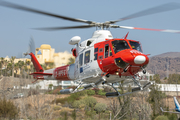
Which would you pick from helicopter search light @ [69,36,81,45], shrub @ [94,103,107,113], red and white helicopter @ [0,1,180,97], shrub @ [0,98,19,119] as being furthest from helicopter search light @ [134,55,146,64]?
shrub @ [94,103,107,113]

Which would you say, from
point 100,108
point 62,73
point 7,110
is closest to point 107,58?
point 62,73

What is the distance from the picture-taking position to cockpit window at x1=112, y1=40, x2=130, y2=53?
488 inches

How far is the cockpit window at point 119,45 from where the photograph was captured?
40.7ft

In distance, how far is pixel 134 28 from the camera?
560 inches

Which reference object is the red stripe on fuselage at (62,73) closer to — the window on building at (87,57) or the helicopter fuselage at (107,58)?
the helicopter fuselage at (107,58)

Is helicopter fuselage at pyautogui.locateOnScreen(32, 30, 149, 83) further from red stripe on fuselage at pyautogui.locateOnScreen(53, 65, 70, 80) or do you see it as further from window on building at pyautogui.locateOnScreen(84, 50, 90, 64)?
red stripe on fuselage at pyautogui.locateOnScreen(53, 65, 70, 80)

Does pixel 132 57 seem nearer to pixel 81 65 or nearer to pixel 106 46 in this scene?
pixel 106 46

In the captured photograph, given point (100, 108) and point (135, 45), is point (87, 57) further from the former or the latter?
point (100, 108)

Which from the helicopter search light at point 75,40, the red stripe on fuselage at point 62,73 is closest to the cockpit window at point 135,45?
the helicopter search light at point 75,40

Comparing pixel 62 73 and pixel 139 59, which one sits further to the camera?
pixel 62 73

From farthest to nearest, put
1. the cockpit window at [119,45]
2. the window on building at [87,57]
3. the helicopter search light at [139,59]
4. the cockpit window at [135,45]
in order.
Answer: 1. the window on building at [87,57]
2. the cockpit window at [135,45]
3. the cockpit window at [119,45]
4. the helicopter search light at [139,59]

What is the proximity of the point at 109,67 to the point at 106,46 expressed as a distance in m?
1.24

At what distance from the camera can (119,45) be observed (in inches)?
493

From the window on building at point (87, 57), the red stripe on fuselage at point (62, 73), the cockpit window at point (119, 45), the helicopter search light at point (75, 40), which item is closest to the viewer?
the cockpit window at point (119, 45)
